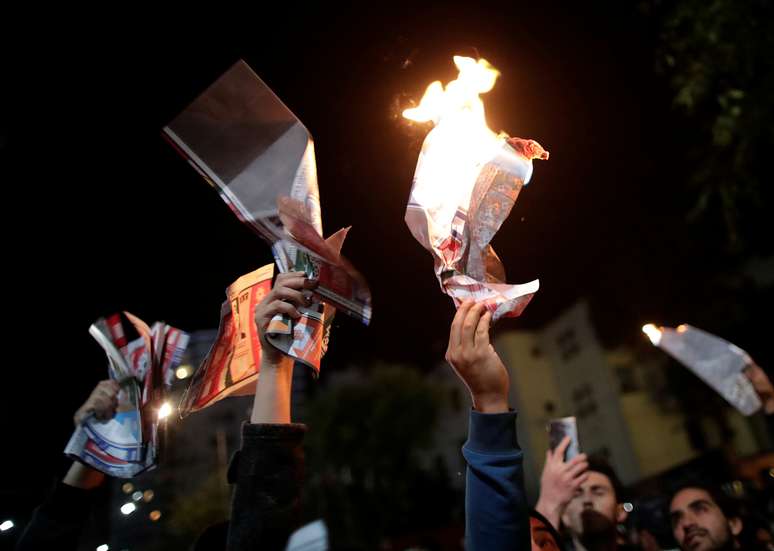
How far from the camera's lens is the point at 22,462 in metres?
3.63

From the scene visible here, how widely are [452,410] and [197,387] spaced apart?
5517 cm

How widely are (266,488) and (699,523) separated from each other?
310 cm

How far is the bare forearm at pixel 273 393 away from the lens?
1.95m

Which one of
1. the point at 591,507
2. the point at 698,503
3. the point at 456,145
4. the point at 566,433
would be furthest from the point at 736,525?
the point at 456,145

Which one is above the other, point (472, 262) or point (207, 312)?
point (207, 312)

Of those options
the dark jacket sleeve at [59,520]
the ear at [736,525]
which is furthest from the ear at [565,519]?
the dark jacket sleeve at [59,520]

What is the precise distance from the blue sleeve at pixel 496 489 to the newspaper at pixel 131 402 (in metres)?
1.46

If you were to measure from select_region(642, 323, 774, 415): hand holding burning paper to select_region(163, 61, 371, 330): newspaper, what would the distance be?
149 inches

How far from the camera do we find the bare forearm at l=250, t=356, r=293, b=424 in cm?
195

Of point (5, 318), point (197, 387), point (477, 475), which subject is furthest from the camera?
point (5, 318)

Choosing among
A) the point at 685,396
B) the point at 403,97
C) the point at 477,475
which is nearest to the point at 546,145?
the point at 403,97

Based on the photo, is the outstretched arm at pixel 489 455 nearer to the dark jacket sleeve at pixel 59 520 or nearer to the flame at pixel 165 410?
the flame at pixel 165 410

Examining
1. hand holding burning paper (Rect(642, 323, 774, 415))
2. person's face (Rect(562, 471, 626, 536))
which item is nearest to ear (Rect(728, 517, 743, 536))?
hand holding burning paper (Rect(642, 323, 774, 415))

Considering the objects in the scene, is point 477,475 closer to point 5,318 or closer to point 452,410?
point 5,318
